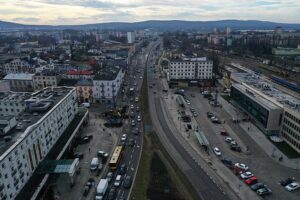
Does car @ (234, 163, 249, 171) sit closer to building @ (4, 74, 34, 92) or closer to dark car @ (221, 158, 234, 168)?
dark car @ (221, 158, 234, 168)

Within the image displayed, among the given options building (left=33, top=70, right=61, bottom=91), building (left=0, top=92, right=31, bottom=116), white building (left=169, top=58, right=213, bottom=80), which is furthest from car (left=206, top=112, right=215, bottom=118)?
building (left=33, top=70, right=61, bottom=91)

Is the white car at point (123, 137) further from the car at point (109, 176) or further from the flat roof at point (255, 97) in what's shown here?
the flat roof at point (255, 97)

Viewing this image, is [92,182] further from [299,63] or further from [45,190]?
[299,63]

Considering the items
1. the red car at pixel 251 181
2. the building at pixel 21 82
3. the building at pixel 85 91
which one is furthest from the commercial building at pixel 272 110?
the building at pixel 21 82

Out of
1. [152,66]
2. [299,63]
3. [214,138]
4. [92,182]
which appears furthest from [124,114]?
[299,63]

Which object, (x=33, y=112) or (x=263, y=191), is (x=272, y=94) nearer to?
(x=263, y=191)

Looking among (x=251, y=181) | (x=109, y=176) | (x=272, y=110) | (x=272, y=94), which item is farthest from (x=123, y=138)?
(x=272, y=94)
